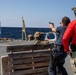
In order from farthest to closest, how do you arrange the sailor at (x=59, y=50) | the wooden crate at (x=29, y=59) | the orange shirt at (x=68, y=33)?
the wooden crate at (x=29, y=59) → the sailor at (x=59, y=50) → the orange shirt at (x=68, y=33)

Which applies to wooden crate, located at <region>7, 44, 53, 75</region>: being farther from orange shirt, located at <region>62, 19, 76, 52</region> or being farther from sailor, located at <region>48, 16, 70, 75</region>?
orange shirt, located at <region>62, 19, 76, 52</region>

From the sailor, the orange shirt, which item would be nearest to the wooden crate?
the sailor

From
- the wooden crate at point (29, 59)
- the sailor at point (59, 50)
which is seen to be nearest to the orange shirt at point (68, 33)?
the sailor at point (59, 50)

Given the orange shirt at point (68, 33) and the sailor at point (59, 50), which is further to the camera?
the sailor at point (59, 50)

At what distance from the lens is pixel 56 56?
8.94 meters

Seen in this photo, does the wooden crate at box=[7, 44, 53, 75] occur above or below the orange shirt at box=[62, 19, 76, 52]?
below

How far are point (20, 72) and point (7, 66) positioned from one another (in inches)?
18.9

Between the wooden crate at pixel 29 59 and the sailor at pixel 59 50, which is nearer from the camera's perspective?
the sailor at pixel 59 50

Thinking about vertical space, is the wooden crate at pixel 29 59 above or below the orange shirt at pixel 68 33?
below

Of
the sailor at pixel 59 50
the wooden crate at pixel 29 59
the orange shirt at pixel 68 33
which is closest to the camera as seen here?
the orange shirt at pixel 68 33

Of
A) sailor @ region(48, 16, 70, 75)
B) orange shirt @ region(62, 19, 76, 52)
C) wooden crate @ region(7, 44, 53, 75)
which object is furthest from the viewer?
wooden crate @ region(7, 44, 53, 75)


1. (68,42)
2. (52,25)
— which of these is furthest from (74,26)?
(52,25)

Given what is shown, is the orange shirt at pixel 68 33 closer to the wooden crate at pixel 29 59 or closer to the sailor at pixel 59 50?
the sailor at pixel 59 50

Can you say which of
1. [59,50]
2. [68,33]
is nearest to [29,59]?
[59,50]
